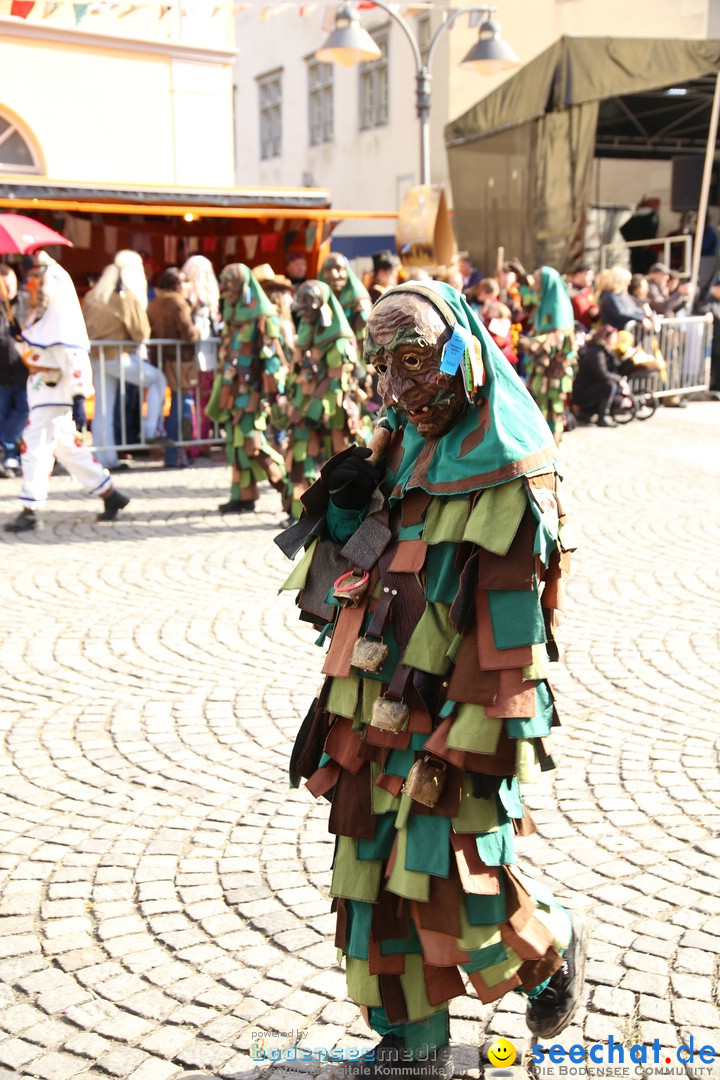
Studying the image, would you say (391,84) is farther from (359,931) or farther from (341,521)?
(359,931)

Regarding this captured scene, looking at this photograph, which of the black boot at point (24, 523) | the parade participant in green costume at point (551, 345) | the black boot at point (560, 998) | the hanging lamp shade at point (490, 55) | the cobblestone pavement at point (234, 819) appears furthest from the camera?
the hanging lamp shade at point (490, 55)

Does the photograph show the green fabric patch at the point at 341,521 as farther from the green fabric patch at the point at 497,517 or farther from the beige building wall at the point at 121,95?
the beige building wall at the point at 121,95

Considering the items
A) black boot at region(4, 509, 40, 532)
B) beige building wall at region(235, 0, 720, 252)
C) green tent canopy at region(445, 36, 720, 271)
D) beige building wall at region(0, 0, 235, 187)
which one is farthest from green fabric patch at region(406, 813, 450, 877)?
beige building wall at region(235, 0, 720, 252)

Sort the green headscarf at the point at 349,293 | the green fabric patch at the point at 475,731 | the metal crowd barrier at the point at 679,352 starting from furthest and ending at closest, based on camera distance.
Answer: the metal crowd barrier at the point at 679,352
the green headscarf at the point at 349,293
the green fabric patch at the point at 475,731

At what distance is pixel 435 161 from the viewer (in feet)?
90.7

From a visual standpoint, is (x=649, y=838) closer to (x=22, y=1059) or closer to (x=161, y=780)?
(x=161, y=780)

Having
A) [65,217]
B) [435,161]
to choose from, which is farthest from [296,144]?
[65,217]

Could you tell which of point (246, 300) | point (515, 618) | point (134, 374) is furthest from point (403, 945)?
Result: point (134, 374)

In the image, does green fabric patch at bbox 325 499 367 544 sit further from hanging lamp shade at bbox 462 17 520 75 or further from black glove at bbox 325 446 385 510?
hanging lamp shade at bbox 462 17 520 75

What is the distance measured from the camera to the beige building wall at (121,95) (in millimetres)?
18281

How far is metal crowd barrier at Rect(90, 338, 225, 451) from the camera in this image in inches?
465

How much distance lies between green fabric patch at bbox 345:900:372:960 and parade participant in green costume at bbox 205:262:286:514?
720 centimetres

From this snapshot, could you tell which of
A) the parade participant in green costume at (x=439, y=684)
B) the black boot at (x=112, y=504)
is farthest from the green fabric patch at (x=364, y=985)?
the black boot at (x=112, y=504)

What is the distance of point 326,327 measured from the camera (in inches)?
353
